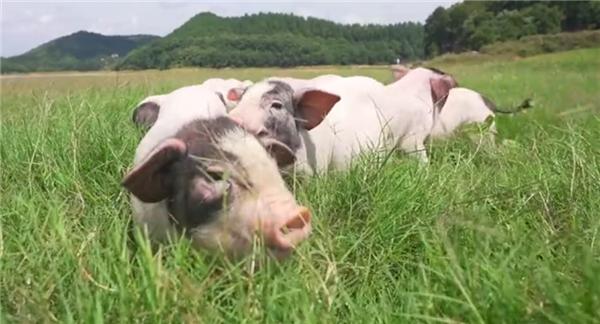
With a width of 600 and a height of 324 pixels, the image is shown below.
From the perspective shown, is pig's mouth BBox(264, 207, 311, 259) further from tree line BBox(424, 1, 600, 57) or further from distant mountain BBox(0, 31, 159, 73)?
tree line BBox(424, 1, 600, 57)

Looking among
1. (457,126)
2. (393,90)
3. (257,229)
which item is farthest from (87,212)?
(457,126)

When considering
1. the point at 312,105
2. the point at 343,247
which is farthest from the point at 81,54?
the point at 343,247

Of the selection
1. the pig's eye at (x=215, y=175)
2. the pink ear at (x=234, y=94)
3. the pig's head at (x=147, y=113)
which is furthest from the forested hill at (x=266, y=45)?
the pig's eye at (x=215, y=175)

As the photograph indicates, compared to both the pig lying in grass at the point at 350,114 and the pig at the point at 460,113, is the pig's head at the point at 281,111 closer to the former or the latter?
the pig lying in grass at the point at 350,114

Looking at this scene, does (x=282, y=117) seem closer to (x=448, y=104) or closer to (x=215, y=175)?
(x=215, y=175)

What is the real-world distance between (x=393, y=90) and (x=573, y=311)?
135 inches

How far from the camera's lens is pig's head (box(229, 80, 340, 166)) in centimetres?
334

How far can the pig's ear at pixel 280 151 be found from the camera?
10.1ft

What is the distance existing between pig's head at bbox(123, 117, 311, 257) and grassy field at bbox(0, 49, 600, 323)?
0.26 feet

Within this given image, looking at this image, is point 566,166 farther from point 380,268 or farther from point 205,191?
point 205,191

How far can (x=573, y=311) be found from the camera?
1689mm

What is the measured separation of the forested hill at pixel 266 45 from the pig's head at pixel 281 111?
3.08 metres

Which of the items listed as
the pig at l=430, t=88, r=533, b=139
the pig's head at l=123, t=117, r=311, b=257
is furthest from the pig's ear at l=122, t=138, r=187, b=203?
the pig at l=430, t=88, r=533, b=139

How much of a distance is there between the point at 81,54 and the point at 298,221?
14.7 m
